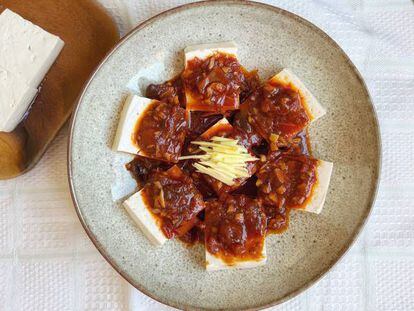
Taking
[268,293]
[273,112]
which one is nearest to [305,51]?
[273,112]

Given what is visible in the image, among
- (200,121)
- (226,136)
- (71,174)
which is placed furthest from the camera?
(200,121)

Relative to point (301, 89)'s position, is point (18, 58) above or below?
below

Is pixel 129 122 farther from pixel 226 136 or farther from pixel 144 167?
pixel 226 136

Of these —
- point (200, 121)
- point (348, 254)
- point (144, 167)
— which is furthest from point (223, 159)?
point (348, 254)

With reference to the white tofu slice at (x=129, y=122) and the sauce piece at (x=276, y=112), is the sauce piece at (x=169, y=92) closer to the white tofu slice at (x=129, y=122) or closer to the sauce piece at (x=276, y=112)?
the white tofu slice at (x=129, y=122)

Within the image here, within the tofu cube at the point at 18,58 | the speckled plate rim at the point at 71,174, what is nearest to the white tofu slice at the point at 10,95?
the tofu cube at the point at 18,58

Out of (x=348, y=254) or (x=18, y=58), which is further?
(x=348, y=254)

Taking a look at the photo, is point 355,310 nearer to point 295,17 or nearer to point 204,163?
point 204,163


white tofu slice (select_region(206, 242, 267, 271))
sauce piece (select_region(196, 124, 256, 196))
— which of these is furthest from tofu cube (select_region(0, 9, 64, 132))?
white tofu slice (select_region(206, 242, 267, 271))
